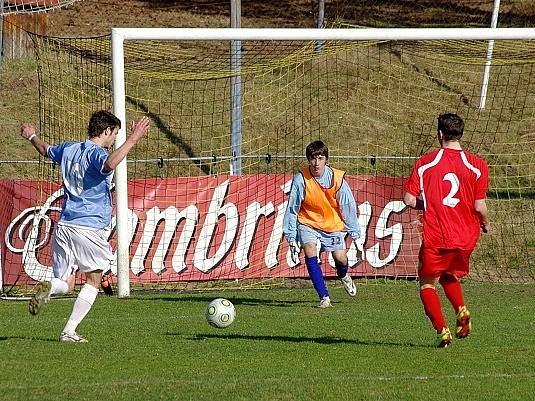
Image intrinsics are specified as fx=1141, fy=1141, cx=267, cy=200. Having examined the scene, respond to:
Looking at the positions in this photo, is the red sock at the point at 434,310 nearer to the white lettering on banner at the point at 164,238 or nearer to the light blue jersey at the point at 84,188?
the light blue jersey at the point at 84,188

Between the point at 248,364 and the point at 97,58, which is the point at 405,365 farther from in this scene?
the point at 97,58

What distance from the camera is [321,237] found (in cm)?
1382

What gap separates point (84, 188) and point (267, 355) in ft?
6.91

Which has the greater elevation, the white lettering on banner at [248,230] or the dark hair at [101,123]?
the dark hair at [101,123]

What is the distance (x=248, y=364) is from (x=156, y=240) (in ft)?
28.1

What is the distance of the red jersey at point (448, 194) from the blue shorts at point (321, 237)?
14.3 ft

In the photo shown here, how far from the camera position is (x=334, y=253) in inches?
547

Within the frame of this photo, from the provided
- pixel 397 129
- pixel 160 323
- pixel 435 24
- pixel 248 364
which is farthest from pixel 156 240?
pixel 435 24

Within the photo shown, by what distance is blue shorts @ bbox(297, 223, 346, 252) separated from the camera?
45.0 feet

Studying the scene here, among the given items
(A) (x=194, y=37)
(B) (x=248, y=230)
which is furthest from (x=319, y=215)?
(B) (x=248, y=230)

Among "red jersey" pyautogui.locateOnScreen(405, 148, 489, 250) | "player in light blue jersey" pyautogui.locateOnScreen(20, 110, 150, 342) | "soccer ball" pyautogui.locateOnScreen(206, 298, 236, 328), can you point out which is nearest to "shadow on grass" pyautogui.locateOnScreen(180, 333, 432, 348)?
"soccer ball" pyautogui.locateOnScreen(206, 298, 236, 328)

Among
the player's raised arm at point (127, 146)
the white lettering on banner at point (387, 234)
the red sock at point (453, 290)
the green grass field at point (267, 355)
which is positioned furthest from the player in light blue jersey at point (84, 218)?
the white lettering on banner at point (387, 234)

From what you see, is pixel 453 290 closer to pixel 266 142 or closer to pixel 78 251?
pixel 78 251

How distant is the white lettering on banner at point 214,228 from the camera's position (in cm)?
1712
